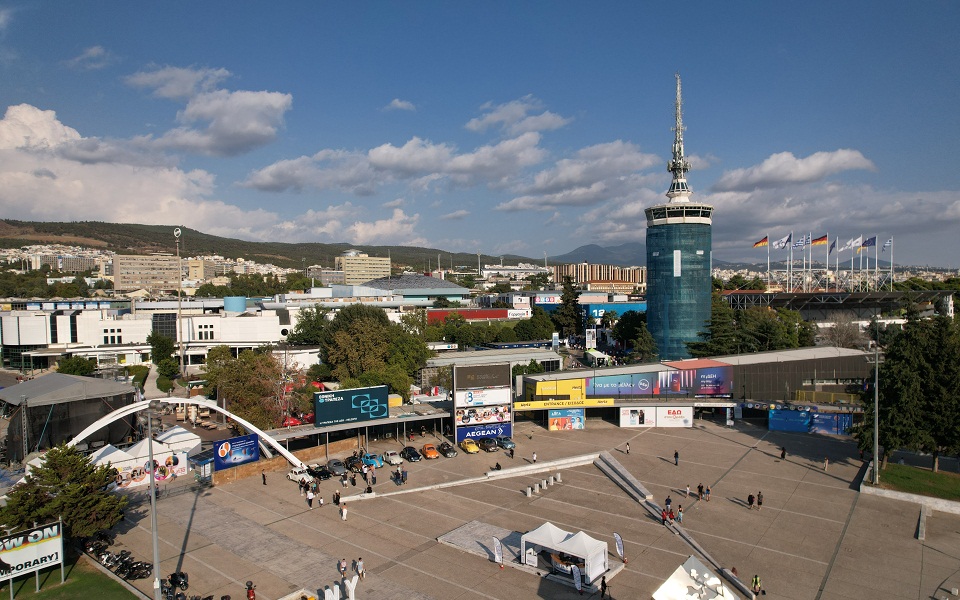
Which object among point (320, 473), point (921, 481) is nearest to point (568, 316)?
point (921, 481)

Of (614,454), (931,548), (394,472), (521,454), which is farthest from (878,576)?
(394,472)

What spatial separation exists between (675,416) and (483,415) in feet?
52.2

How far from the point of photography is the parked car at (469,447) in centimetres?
3797

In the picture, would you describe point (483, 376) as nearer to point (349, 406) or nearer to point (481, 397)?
point (481, 397)

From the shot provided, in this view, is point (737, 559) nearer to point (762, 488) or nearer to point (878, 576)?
point (878, 576)

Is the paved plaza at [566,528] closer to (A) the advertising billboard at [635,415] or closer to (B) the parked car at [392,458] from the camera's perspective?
(B) the parked car at [392,458]

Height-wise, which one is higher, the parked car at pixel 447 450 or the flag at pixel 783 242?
the flag at pixel 783 242

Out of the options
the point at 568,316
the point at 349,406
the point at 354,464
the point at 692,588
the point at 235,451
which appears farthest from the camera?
the point at 568,316

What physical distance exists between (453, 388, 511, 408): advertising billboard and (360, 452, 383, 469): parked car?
6.53 meters

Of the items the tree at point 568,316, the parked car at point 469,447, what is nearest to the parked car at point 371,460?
the parked car at point 469,447

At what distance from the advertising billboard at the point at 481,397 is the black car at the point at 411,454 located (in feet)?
14.3

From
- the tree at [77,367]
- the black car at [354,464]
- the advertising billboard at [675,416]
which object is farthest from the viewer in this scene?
the tree at [77,367]

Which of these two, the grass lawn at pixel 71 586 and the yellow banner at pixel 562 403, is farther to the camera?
the yellow banner at pixel 562 403

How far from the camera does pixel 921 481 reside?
3047 centimetres
